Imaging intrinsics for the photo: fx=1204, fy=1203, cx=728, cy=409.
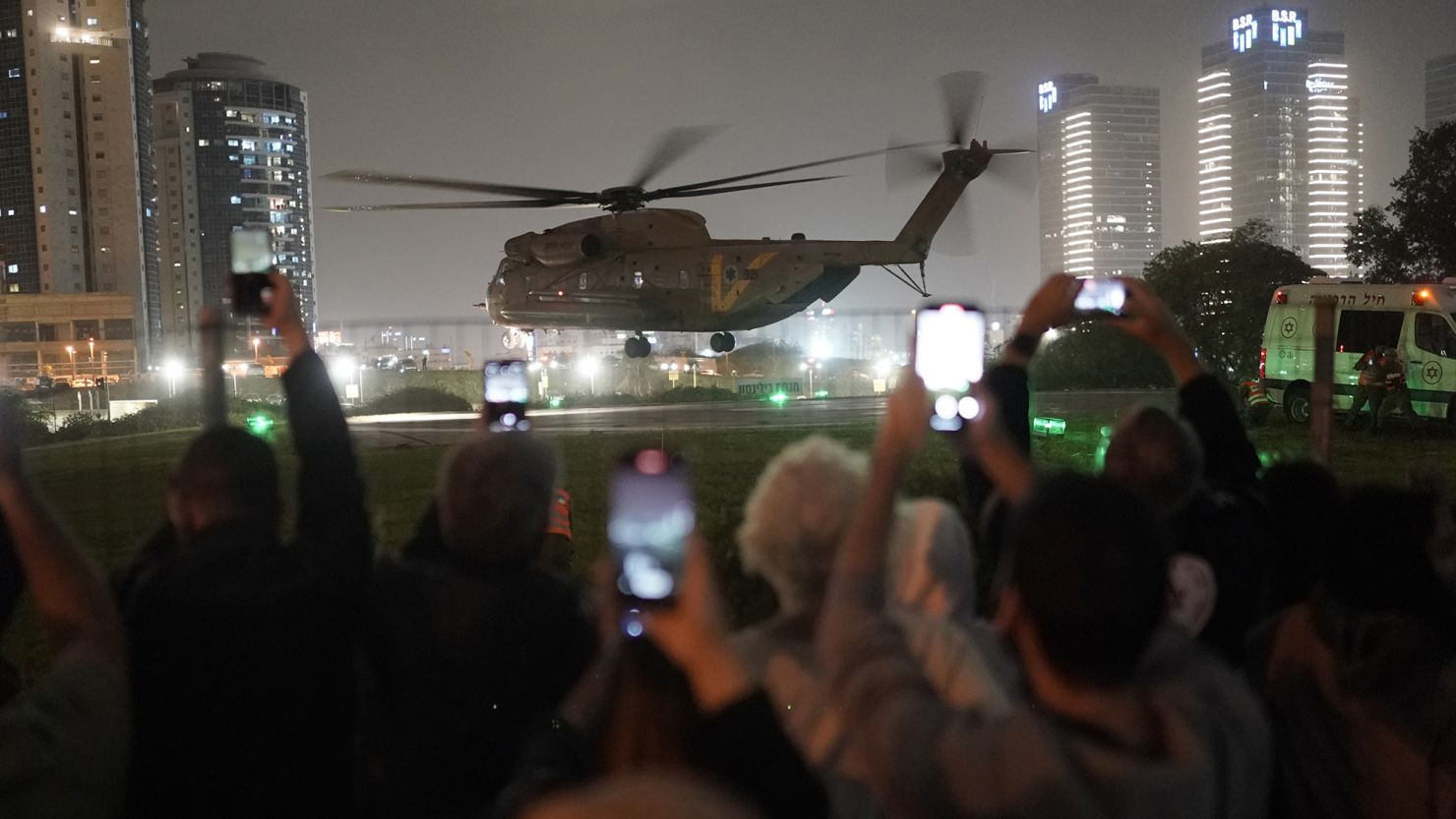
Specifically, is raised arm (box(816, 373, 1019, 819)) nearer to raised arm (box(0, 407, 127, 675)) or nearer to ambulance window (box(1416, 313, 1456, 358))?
raised arm (box(0, 407, 127, 675))

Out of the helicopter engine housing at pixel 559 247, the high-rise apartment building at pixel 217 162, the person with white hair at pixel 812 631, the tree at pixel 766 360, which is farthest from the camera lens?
the high-rise apartment building at pixel 217 162

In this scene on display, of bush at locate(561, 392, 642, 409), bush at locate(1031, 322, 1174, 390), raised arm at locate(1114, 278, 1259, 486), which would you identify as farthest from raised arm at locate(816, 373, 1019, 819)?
bush at locate(1031, 322, 1174, 390)

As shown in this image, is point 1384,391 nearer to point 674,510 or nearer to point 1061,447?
point 1061,447

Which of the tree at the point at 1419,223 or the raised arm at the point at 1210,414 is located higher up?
the tree at the point at 1419,223

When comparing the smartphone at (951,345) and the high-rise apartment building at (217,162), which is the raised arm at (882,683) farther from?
the high-rise apartment building at (217,162)

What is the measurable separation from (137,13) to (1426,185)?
109 m

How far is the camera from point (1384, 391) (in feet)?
59.5

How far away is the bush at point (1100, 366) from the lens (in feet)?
120

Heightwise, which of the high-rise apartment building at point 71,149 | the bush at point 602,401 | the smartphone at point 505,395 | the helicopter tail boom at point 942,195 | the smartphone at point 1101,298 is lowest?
the bush at point 602,401

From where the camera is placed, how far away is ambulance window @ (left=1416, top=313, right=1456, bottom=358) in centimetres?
2106

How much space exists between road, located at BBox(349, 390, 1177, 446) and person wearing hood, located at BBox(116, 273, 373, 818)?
663 inches

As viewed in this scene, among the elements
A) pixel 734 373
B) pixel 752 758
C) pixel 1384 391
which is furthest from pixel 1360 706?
pixel 734 373

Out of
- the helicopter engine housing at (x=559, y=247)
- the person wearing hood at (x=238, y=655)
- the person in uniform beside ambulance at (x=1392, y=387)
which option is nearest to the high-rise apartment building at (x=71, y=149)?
the helicopter engine housing at (x=559, y=247)

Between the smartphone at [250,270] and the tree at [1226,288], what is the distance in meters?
40.2
